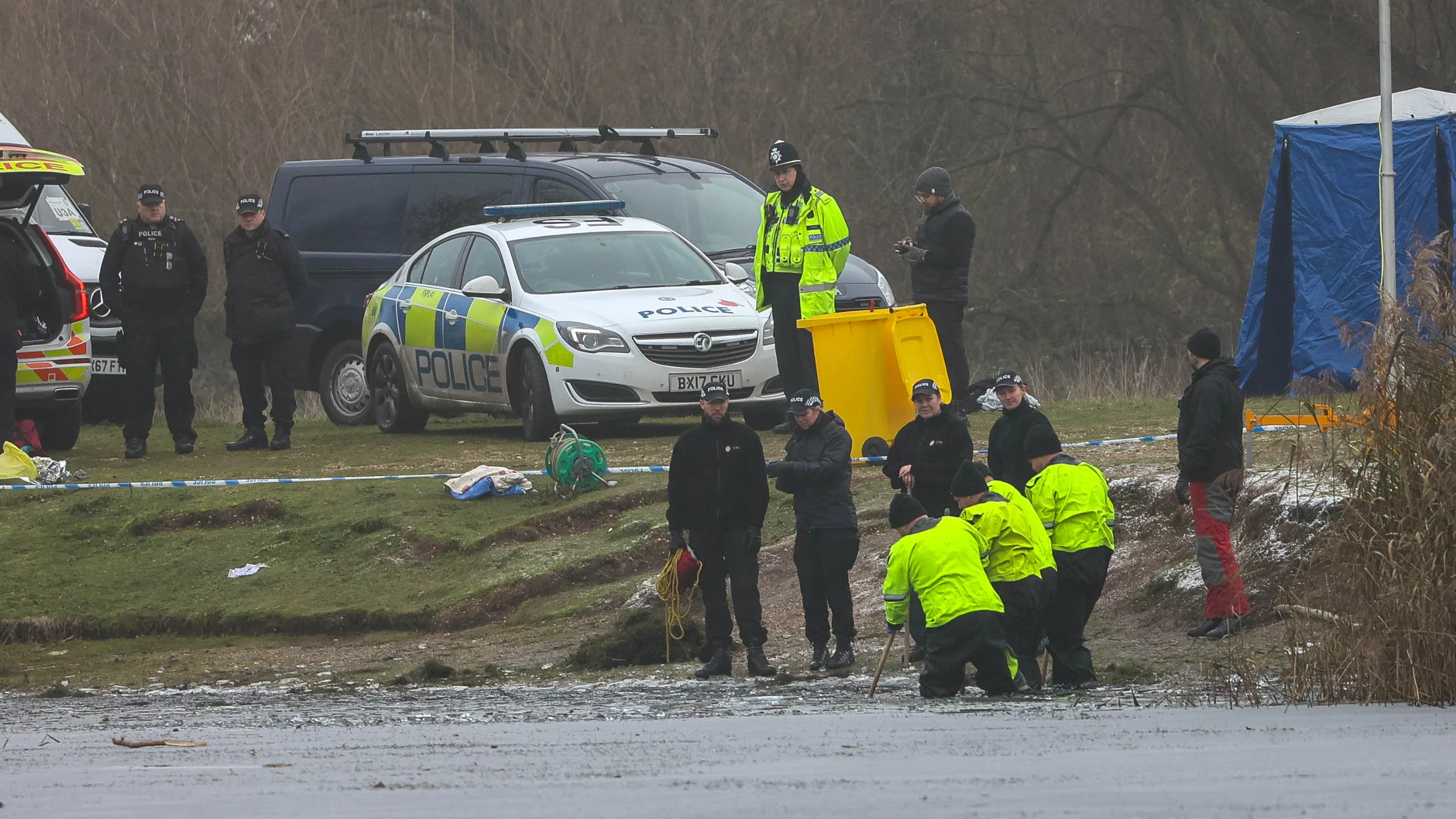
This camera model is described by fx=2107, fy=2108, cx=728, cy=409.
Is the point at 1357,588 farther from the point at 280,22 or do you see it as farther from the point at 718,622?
the point at 280,22

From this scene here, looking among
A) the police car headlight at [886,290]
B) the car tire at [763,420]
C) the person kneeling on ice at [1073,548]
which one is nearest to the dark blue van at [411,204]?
the police car headlight at [886,290]

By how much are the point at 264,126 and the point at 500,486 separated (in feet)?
66.6

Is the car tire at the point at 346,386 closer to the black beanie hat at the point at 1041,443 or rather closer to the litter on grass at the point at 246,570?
the litter on grass at the point at 246,570

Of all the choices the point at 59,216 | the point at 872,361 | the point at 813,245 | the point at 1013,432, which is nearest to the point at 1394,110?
the point at 813,245

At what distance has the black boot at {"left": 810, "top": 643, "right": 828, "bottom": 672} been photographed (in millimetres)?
10828

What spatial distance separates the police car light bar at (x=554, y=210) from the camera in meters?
17.2

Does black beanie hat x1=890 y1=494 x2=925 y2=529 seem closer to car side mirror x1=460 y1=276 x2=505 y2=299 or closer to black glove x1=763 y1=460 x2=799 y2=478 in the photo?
black glove x1=763 y1=460 x2=799 y2=478

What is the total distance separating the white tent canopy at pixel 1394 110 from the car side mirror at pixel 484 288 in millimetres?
6665

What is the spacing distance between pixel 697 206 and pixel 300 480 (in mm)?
4882

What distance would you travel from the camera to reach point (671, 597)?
37.1ft

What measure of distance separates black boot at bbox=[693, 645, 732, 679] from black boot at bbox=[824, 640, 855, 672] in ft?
1.64

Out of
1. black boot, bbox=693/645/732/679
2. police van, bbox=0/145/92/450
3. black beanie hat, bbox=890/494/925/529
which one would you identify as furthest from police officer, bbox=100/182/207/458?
black beanie hat, bbox=890/494/925/529

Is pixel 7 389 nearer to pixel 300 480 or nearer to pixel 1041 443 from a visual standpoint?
pixel 300 480

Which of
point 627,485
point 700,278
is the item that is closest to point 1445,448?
point 627,485
